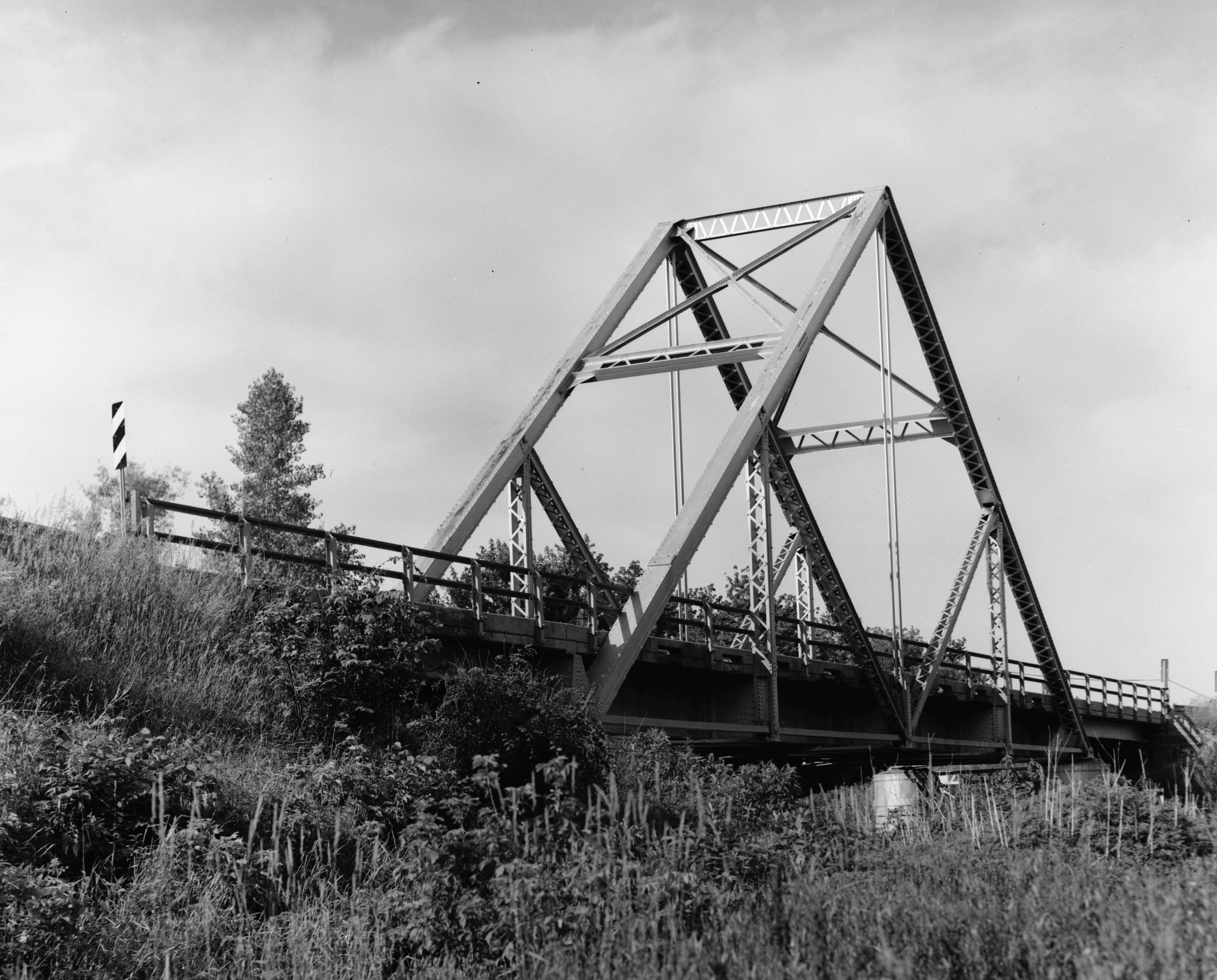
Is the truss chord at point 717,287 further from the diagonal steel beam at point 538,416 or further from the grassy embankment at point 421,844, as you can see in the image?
the grassy embankment at point 421,844

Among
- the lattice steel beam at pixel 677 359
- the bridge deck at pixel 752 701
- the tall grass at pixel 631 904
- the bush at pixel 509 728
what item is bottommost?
the tall grass at pixel 631 904

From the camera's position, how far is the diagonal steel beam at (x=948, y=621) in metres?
30.1

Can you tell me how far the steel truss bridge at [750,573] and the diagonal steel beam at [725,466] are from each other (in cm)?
3

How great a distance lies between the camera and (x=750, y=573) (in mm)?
25359

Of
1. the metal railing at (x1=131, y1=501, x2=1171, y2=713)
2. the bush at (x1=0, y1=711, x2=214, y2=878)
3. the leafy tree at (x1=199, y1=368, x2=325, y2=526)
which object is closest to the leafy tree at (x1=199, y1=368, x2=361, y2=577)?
the leafy tree at (x1=199, y1=368, x2=325, y2=526)

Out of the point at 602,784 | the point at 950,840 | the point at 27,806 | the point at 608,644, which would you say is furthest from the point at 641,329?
the point at 27,806

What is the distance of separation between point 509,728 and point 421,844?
17.9ft

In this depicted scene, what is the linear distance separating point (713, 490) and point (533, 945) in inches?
521

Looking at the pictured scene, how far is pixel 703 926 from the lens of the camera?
8.96 m

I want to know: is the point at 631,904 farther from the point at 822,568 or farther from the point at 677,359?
the point at 822,568

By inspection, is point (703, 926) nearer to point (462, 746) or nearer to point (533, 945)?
point (533, 945)

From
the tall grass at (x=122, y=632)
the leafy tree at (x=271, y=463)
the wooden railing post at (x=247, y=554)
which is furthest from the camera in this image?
the leafy tree at (x=271, y=463)

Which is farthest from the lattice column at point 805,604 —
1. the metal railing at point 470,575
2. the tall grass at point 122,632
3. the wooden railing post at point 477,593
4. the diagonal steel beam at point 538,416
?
the tall grass at point 122,632

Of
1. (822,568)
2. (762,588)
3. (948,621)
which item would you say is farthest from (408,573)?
(948,621)
